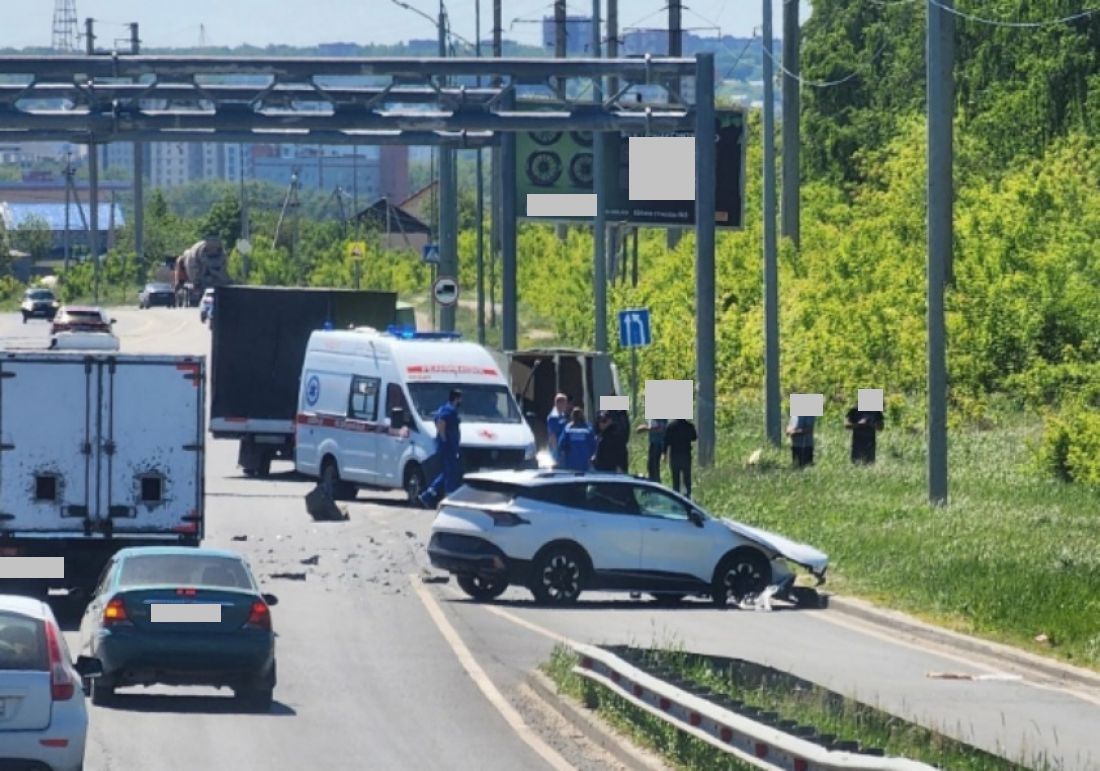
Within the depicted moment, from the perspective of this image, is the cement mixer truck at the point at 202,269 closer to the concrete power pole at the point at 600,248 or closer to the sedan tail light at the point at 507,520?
the concrete power pole at the point at 600,248

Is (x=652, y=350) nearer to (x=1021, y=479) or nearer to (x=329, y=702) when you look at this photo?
(x=1021, y=479)

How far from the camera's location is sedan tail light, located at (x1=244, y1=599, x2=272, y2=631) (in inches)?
763

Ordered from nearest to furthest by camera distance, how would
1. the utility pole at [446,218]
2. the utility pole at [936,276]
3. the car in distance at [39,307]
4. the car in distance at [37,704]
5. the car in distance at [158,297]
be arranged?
the car in distance at [37,704] < the utility pole at [936,276] < the utility pole at [446,218] < the car in distance at [39,307] < the car in distance at [158,297]

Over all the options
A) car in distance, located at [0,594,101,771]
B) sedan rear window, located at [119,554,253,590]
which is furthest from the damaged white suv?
car in distance, located at [0,594,101,771]

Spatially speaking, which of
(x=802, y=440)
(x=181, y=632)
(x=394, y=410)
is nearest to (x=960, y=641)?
(x=181, y=632)

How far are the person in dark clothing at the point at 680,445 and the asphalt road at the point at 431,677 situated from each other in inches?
190

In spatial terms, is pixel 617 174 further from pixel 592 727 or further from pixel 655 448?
pixel 592 727

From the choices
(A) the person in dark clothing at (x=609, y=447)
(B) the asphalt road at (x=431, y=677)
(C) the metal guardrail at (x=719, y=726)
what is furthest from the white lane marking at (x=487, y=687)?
Result: (A) the person in dark clothing at (x=609, y=447)

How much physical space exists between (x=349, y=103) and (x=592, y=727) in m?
26.4

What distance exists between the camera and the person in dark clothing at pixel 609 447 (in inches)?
1506

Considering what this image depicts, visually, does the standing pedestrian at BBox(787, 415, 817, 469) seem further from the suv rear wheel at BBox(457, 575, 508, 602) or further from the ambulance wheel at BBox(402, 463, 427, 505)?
the suv rear wheel at BBox(457, 575, 508, 602)

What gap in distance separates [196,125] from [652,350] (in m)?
15.7

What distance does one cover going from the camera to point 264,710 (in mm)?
19469

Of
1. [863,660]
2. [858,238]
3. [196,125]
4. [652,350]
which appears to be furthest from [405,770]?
[652,350]
